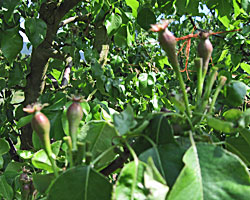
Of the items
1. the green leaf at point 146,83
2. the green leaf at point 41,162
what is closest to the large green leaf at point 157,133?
the green leaf at point 41,162

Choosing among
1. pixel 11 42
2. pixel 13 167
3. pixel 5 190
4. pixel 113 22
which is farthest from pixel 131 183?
pixel 113 22

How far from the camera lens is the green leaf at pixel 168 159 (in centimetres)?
34

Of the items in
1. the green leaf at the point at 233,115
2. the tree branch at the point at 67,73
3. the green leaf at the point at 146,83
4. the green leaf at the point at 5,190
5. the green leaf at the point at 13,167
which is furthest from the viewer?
the tree branch at the point at 67,73

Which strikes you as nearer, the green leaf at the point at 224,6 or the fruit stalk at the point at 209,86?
the fruit stalk at the point at 209,86

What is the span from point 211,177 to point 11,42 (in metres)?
0.78

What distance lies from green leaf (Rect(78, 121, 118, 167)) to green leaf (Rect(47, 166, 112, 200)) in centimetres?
7

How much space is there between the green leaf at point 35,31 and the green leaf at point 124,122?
2.22 feet

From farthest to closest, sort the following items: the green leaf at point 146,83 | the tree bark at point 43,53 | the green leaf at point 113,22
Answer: the green leaf at point 146,83
the tree bark at point 43,53
the green leaf at point 113,22

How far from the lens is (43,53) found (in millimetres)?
1261

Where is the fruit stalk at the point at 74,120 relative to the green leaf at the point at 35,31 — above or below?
below

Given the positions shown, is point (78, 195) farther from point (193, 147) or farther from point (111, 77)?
point (111, 77)

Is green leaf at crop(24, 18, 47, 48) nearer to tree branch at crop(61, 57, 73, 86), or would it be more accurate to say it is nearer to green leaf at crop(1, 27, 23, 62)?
green leaf at crop(1, 27, 23, 62)

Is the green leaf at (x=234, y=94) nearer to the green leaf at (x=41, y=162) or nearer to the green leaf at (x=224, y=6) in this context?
the green leaf at (x=41, y=162)

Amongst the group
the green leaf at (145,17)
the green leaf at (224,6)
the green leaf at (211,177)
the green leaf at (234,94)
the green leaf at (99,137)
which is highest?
the green leaf at (224,6)
